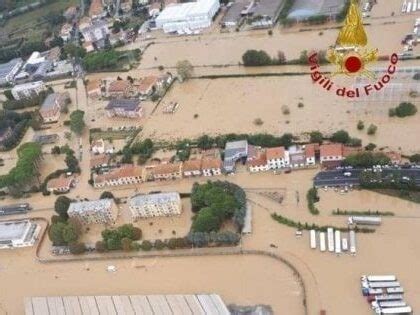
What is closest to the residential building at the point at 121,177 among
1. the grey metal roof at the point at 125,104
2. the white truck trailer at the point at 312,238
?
the grey metal roof at the point at 125,104

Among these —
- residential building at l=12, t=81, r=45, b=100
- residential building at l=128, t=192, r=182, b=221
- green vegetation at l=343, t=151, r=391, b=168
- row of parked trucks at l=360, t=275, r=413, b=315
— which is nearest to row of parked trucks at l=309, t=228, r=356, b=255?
row of parked trucks at l=360, t=275, r=413, b=315

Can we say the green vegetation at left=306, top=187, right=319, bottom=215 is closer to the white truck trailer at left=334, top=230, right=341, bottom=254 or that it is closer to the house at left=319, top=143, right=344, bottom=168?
the white truck trailer at left=334, top=230, right=341, bottom=254

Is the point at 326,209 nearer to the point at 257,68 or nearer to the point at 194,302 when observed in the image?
the point at 194,302

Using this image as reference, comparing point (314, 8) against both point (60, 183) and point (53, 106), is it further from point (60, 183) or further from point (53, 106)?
point (60, 183)

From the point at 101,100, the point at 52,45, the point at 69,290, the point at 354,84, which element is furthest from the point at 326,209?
the point at 52,45

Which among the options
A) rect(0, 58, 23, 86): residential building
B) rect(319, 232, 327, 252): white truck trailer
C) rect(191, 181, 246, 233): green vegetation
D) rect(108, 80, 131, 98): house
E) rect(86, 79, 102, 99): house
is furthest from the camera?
rect(0, 58, 23, 86): residential building
